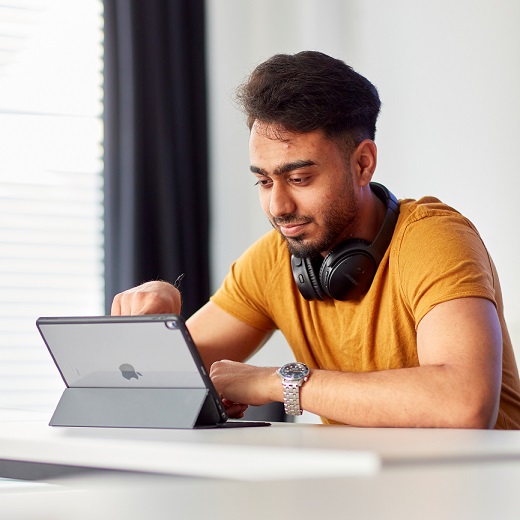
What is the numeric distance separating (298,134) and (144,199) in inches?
69.5

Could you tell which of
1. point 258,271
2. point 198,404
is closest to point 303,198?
point 258,271

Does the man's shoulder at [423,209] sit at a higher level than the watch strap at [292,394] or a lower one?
higher

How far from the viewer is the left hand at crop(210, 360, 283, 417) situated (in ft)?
4.92

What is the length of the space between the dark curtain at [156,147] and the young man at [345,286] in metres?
1.38

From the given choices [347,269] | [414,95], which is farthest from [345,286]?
[414,95]

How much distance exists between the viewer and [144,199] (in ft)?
11.3

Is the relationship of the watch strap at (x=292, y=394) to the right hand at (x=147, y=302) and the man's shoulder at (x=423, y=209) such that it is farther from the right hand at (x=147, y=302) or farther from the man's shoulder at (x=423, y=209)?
the man's shoulder at (x=423, y=209)

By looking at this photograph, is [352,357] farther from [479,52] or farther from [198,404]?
[479,52]

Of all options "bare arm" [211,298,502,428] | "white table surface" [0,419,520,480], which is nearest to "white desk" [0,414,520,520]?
"white table surface" [0,419,520,480]

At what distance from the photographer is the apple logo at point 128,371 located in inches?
52.7

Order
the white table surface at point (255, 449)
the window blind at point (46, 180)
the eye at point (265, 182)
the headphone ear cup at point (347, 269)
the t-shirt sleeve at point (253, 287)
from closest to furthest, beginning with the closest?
the white table surface at point (255, 449) < the headphone ear cup at point (347, 269) < the eye at point (265, 182) < the t-shirt sleeve at point (253, 287) < the window blind at point (46, 180)

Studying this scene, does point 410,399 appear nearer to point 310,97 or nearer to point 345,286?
point 345,286

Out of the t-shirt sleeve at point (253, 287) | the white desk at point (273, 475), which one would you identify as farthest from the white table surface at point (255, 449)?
the t-shirt sleeve at point (253, 287)

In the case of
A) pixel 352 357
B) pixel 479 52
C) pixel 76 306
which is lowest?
pixel 76 306
